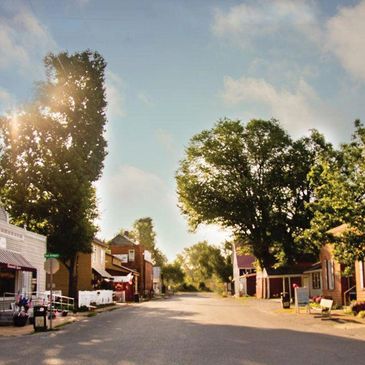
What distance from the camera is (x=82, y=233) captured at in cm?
4069

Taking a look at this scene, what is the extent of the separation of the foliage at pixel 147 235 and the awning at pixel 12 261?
100105mm

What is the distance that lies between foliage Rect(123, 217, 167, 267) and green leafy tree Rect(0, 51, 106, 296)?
87330 millimetres

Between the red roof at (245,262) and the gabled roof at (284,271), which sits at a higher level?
the red roof at (245,262)

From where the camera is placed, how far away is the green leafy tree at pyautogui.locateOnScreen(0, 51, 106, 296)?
134 ft

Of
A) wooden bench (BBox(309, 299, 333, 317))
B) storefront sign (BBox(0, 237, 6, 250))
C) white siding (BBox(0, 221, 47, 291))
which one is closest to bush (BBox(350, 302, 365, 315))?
wooden bench (BBox(309, 299, 333, 317))

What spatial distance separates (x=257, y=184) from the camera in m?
58.3

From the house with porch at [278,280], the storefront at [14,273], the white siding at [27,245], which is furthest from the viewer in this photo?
the house with porch at [278,280]

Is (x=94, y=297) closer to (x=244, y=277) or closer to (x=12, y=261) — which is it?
(x=12, y=261)

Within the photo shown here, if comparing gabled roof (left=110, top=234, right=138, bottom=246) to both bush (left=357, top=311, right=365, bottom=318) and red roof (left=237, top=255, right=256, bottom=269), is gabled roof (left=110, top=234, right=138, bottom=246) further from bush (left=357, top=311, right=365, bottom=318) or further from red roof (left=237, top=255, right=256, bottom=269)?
bush (left=357, top=311, right=365, bottom=318)

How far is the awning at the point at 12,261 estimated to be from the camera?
26.5 meters

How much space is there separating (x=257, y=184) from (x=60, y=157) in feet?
78.3

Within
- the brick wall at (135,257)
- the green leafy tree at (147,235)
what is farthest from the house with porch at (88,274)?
the green leafy tree at (147,235)

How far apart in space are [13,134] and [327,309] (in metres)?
26.5

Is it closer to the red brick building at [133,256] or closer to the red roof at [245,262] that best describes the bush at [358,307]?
the red brick building at [133,256]
